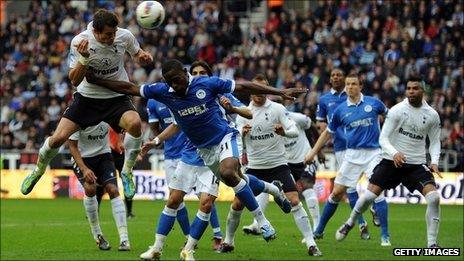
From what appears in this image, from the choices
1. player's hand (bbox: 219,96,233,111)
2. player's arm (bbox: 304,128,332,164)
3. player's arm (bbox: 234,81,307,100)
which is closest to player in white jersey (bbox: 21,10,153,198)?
player's hand (bbox: 219,96,233,111)

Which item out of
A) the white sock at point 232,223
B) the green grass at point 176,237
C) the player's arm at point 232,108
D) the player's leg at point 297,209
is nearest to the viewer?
the player's arm at point 232,108

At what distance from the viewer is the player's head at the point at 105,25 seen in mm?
14070

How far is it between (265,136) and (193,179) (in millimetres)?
2126

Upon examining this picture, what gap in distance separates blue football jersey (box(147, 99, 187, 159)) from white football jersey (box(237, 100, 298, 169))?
3.33 ft

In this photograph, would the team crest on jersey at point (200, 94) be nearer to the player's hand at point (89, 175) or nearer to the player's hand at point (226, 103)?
the player's hand at point (226, 103)

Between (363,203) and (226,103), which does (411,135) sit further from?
(226,103)

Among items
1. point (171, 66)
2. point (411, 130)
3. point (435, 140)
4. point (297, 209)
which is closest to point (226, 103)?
point (171, 66)

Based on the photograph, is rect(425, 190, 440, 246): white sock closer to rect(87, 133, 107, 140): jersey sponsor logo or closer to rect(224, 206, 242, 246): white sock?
rect(224, 206, 242, 246): white sock

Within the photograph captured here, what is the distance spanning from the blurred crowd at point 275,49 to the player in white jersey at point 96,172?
13.2m

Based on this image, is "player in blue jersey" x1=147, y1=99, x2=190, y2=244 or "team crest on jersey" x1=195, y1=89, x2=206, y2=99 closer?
"team crest on jersey" x1=195, y1=89, x2=206, y2=99

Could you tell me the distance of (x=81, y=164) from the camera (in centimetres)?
1717

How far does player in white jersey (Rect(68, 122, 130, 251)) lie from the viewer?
689 inches

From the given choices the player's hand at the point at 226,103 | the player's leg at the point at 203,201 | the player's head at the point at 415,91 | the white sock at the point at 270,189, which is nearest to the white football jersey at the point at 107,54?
the player's hand at the point at 226,103

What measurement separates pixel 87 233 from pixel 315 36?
16697mm
